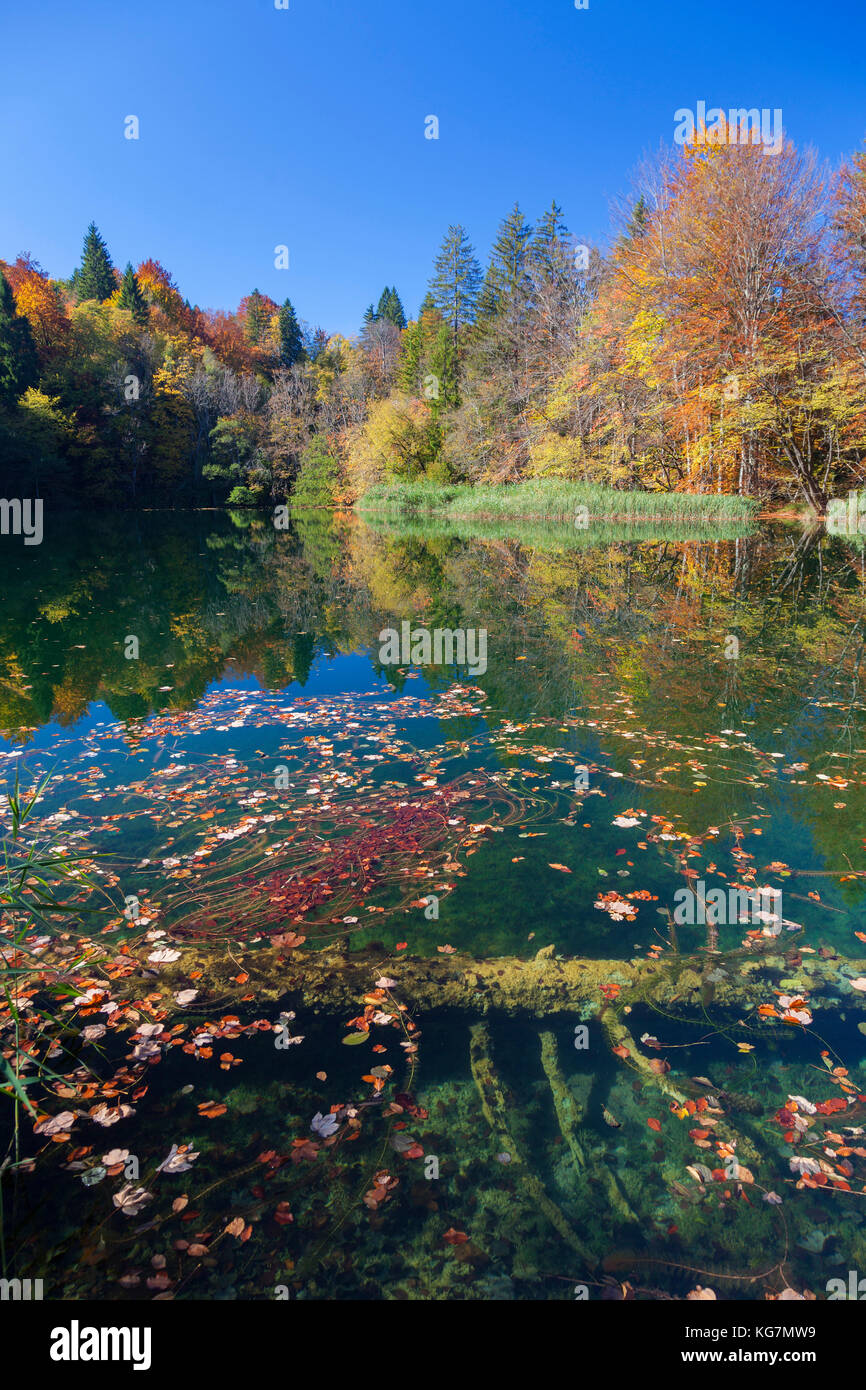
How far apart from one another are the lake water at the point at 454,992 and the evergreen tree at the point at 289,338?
7527cm

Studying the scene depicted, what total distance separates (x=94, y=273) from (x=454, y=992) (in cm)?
8346

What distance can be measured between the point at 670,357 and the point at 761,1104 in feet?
109

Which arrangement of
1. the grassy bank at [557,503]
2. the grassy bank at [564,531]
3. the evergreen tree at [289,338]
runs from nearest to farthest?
the grassy bank at [564,531] → the grassy bank at [557,503] → the evergreen tree at [289,338]

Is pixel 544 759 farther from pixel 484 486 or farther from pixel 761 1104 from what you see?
pixel 484 486

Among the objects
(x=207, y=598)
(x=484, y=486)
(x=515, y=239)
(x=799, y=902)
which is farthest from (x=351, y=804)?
(x=515, y=239)

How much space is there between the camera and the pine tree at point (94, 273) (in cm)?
6500

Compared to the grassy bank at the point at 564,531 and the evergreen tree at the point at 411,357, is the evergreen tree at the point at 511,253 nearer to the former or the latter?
the evergreen tree at the point at 411,357

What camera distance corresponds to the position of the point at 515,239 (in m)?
51.2

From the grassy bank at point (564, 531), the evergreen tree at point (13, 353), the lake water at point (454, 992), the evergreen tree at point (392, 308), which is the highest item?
the evergreen tree at point (392, 308)

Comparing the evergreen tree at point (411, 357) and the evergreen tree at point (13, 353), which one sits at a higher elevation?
the evergreen tree at point (411, 357)

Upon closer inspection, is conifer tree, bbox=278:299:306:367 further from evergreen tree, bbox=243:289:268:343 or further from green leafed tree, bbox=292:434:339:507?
green leafed tree, bbox=292:434:339:507

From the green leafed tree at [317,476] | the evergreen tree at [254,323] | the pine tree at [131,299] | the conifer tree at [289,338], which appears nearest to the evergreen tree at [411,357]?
the green leafed tree at [317,476]

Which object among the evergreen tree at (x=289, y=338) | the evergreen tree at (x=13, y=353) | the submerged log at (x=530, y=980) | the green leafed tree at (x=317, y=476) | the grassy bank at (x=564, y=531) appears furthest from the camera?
the evergreen tree at (x=289, y=338)
